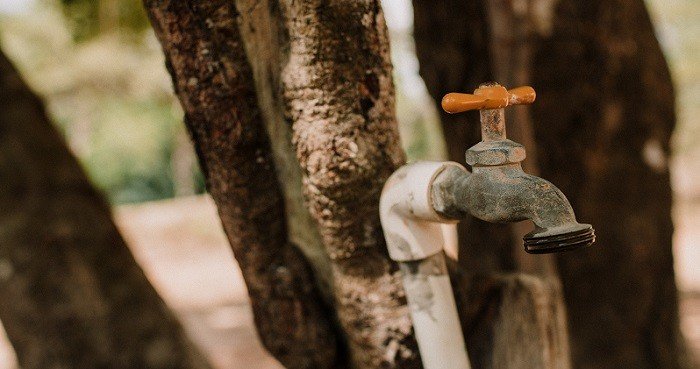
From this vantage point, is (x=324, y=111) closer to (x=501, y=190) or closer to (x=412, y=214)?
(x=412, y=214)

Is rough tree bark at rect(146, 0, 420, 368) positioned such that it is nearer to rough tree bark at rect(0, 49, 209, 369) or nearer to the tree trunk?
rough tree bark at rect(0, 49, 209, 369)

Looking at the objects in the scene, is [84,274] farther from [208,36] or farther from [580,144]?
[580,144]

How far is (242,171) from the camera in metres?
1.39

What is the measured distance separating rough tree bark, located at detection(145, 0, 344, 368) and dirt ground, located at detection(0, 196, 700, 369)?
7.04ft

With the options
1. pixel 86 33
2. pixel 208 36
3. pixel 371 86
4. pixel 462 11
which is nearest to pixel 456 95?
pixel 371 86

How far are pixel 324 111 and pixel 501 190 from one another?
33 cm

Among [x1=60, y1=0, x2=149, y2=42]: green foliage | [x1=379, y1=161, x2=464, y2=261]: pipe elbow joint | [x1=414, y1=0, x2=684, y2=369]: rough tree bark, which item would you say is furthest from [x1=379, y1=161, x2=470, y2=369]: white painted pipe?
[x1=60, y1=0, x2=149, y2=42]: green foliage

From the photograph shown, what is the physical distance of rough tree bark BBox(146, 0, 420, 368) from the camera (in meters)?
1.28

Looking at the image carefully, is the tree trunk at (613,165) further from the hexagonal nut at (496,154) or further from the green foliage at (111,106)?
the green foliage at (111,106)

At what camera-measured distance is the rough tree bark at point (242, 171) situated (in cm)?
132

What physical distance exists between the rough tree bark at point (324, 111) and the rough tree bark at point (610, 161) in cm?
116

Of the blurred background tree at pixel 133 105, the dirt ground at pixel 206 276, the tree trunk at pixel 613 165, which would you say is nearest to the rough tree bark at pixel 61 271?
the dirt ground at pixel 206 276

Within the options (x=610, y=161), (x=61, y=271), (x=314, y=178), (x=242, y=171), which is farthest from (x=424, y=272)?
(x=610, y=161)

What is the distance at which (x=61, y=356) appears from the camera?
2596 millimetres
